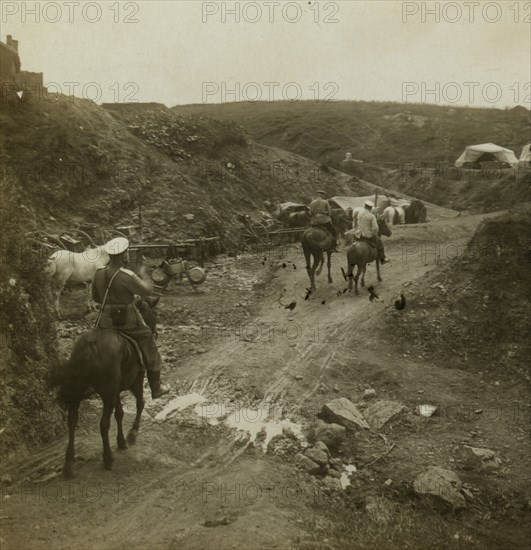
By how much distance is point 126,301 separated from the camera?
272 inches

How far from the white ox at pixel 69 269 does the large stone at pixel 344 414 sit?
21.2 feet

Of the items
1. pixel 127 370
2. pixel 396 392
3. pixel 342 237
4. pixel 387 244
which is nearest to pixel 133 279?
pixel 127 370

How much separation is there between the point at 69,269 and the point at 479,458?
944 cm

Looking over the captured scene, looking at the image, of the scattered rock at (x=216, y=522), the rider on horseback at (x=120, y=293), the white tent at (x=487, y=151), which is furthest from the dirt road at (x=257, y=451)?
the white tent at (x=487, y=151)

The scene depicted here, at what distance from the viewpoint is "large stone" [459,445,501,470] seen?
7961 mm

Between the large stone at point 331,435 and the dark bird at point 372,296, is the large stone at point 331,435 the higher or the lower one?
the lower one

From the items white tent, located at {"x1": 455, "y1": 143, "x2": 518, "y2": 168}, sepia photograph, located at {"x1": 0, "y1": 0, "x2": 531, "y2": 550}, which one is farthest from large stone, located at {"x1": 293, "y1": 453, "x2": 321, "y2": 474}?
white tent, located at {"x1": 455, "y1": 143, "x2": 518, "y2": 168}

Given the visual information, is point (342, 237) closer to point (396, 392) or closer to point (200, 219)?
point (200, 219)

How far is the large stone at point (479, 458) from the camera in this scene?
7961mm

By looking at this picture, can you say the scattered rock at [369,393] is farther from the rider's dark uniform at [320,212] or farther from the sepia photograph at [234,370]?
the rider's dark uniform at [320,212]

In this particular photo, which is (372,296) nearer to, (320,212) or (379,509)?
(320,212)

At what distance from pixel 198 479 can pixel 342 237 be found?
56.9 feet

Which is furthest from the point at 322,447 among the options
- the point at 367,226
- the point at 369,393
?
the point at 367,226

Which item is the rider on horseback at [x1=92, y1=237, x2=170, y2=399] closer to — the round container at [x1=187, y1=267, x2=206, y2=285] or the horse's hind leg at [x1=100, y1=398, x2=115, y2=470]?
the horse's hind leg at [x1=100, y1=398, x2=115, y2=470]
